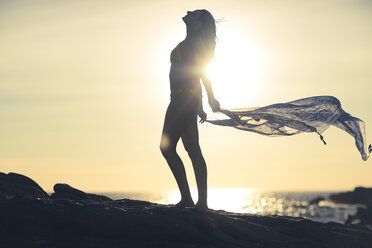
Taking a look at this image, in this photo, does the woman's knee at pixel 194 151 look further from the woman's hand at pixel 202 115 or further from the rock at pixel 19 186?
the rock at pixel 19 186

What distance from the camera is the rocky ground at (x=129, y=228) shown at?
949cm

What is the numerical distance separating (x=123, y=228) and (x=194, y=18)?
4217 millimetres

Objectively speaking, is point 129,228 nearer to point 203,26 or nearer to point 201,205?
point 201,205

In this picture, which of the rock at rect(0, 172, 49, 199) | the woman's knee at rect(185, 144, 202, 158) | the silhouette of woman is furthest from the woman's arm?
the rock at rect(0, 172, 49, 199)

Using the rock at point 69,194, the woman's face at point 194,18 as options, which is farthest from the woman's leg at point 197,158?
the rock at point 69,194

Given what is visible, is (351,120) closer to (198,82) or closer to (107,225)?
(198,82)

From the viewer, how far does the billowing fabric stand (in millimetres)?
12617

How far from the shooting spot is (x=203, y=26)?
451 inches

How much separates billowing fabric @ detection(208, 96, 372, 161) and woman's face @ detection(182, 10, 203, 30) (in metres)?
2.02

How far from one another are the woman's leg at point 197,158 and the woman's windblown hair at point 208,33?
1298mm

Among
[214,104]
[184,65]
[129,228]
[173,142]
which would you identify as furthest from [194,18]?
[129,228]

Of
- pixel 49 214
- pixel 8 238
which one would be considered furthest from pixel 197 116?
pixel 8 238

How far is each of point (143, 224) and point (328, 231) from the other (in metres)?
3.75

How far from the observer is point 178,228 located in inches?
389
